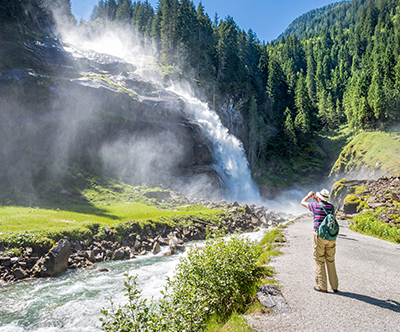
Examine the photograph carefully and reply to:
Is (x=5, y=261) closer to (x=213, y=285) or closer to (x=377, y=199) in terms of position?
(x=213, y=285)

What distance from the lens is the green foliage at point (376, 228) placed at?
570 inches

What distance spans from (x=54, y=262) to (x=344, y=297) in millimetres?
13470

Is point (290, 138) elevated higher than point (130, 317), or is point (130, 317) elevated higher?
point (290, 138)

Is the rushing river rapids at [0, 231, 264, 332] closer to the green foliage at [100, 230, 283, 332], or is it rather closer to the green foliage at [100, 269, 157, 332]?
the green foliage at [100, 230, 283, 332]

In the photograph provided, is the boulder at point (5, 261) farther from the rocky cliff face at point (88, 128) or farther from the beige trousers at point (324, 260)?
the rocky cliff face at point (88, 128)

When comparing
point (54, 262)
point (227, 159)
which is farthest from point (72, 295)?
point (227, 159)

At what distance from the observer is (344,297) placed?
5.71 metres

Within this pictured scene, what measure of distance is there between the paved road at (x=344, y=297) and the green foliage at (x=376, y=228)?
5.98m

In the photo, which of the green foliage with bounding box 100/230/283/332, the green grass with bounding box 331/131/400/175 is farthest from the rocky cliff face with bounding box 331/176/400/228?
the green foliage with bounding box 100/230/283/332

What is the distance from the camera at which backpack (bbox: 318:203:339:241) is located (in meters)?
6.03

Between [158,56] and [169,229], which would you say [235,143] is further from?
[158,56]

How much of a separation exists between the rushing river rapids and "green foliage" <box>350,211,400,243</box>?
13.8 m

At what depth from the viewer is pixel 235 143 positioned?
194 ft

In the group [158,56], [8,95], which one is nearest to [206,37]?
[158,56]
